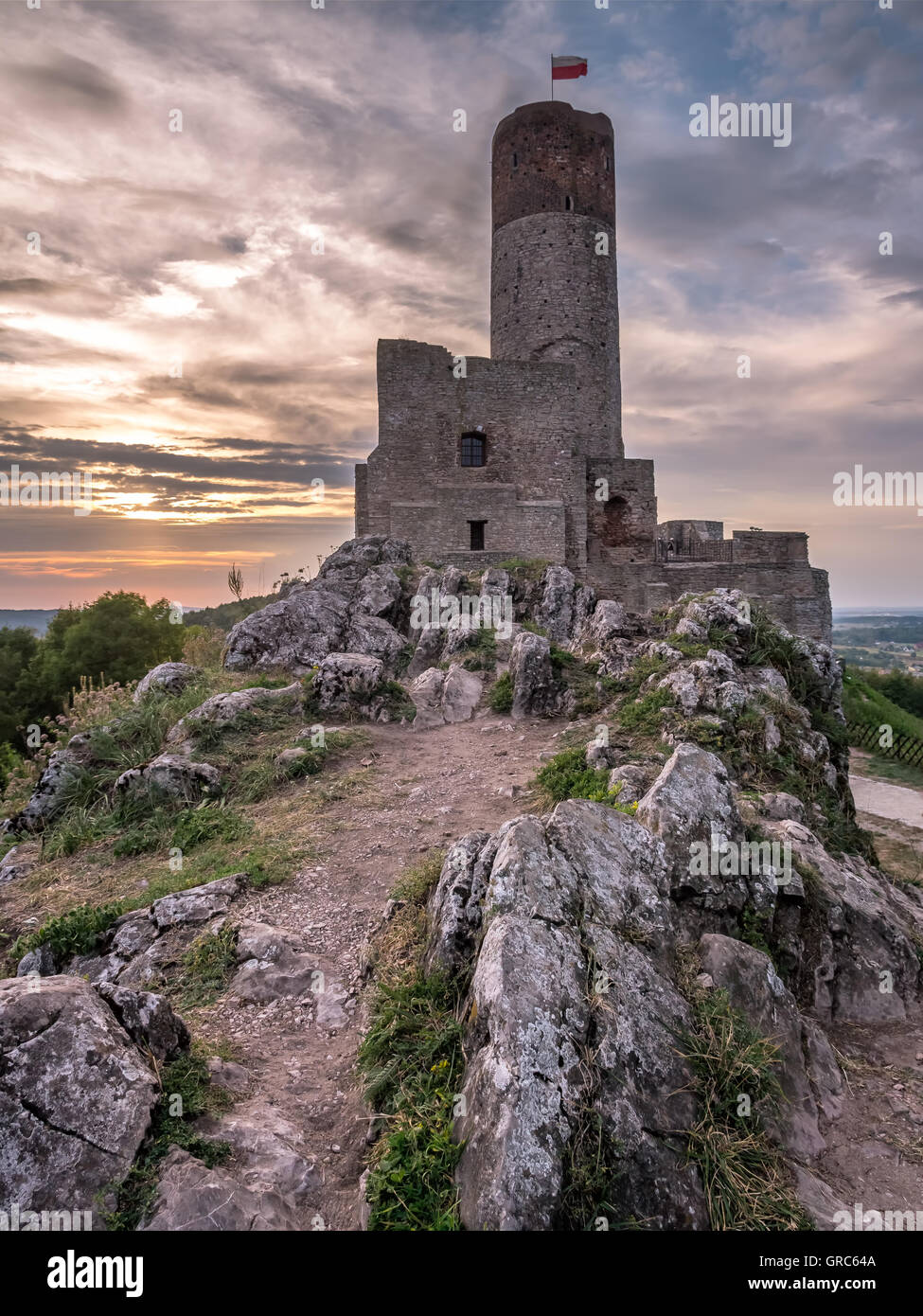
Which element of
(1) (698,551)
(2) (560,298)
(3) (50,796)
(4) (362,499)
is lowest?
(3) (50,796)

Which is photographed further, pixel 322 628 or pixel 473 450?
pixel 473 450

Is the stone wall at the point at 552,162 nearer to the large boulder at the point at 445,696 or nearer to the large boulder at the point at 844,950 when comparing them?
the large boulder at the point at 445,696

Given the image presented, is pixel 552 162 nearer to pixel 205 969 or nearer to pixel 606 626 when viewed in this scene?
pixel 606 626

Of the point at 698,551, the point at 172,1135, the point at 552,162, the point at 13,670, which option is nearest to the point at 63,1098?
the point at 172,1135

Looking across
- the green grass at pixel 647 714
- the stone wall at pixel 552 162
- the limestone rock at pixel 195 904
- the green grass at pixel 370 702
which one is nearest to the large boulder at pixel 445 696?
the green grass at pixel 370 702

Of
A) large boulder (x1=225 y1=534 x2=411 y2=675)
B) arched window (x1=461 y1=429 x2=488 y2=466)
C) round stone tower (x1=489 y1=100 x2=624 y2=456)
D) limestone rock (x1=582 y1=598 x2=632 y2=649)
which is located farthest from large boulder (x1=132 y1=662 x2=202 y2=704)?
round stone tower (x1=489 y1=100 x2=624 y2=456)

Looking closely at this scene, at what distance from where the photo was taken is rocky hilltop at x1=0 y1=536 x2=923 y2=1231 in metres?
3.20

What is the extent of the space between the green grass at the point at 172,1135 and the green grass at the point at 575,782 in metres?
3.34

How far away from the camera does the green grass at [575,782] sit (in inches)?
250

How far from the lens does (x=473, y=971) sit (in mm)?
4312

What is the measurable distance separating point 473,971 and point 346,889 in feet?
8.22

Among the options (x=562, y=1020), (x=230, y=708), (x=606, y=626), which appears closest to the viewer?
(x=562, y=1020)

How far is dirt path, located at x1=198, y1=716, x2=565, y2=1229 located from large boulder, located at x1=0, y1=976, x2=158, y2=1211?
2.92ft

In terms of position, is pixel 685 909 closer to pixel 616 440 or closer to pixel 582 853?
pixel 582 853
